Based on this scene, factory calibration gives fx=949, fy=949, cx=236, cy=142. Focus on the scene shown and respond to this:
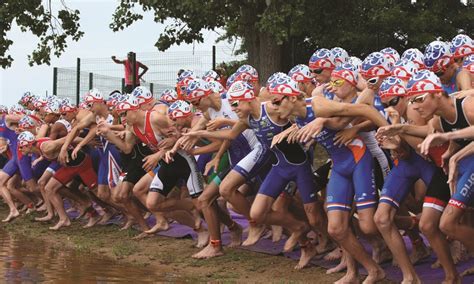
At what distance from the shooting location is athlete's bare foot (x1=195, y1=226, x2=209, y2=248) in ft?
40.5

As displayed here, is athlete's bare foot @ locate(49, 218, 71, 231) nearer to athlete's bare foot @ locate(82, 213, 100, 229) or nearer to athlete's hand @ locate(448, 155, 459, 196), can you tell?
athlete's bare foot @ locate(82, 213, 100, 229)

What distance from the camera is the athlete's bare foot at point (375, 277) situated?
923 centimetres

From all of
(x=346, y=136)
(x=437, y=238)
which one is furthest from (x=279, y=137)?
(x=437, y=238)

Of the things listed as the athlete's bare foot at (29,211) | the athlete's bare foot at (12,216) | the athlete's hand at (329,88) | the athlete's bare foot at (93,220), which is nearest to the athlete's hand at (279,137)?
the athlete's hand at (329,88)

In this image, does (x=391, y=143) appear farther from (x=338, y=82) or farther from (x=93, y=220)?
(x=93, y=220)

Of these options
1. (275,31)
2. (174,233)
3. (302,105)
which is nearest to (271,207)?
(302,105)

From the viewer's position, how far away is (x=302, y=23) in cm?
2438

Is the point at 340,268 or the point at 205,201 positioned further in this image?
the point at 205,201

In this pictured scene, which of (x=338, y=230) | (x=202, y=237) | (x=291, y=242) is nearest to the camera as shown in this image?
(x=338, y=230)

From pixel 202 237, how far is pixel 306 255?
2.25 meters

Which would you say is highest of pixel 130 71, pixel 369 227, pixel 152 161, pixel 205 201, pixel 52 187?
pixel 130 71

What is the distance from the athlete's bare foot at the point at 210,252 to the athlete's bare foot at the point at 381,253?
215 cm

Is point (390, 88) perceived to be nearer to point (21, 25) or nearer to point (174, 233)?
point (174, 233)

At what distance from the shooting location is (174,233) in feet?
44.4
